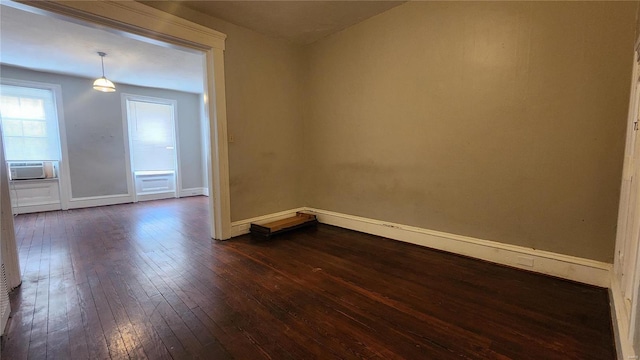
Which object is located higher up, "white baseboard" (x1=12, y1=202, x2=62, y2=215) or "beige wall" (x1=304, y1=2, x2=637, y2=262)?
"beige wall" (x1=304, y1=2, x2=637, y2=262)

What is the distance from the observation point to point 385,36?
9.98 ft

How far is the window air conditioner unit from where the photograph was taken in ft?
15.4

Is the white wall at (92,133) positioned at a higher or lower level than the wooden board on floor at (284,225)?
higher

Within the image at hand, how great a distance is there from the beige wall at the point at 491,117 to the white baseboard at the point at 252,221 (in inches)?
40.1

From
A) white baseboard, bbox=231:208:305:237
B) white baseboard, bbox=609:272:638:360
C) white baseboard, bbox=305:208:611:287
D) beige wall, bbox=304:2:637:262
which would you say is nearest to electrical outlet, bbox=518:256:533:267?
white baseboard, bbox=305:208:611:287

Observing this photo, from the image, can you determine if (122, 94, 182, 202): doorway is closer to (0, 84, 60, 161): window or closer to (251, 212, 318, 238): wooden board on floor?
(0, 84, 60, 161): window

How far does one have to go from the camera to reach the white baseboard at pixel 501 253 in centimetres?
205

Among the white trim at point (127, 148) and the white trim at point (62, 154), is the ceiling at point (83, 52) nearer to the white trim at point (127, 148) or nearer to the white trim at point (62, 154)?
the white trim at point (62, 154)

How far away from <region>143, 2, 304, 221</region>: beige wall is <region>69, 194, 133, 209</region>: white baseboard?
3.99 m

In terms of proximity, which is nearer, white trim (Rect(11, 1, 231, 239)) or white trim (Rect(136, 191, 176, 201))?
white trim (Rect(11, 1, 231, 239))

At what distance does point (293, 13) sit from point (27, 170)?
18.2 ft

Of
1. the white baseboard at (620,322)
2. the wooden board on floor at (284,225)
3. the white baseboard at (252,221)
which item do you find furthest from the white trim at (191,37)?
the white baseboard at (620,322)

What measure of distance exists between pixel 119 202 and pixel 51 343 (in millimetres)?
5129

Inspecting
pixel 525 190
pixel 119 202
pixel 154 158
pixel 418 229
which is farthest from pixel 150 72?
pixel 525 190
